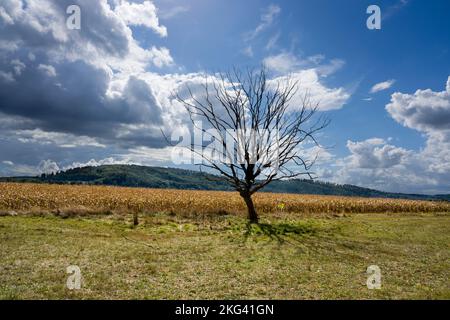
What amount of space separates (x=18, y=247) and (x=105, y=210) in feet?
37.7

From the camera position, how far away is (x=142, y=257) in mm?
12188

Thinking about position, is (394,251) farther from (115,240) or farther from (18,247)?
(18,247)

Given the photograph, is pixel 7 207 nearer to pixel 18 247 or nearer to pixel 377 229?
pixel 18 247

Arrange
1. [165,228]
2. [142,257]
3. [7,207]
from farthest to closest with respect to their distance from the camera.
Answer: [7,207] → [165,228] → [142,257]

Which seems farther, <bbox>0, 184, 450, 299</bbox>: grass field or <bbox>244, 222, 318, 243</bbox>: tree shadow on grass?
<bbox>244, 222, 318, 243</bbox>: tree shadow on grass

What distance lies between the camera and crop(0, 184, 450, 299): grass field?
886 cm

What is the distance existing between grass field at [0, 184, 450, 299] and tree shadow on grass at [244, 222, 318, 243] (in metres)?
0.07

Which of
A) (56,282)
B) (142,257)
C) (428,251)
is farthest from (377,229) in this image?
(56,282)

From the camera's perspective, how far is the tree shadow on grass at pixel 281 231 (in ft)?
59.2

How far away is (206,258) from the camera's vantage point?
12.4 meters

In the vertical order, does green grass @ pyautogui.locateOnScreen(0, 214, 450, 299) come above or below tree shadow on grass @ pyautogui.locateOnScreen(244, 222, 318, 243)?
below

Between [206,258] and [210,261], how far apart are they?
500 mm
